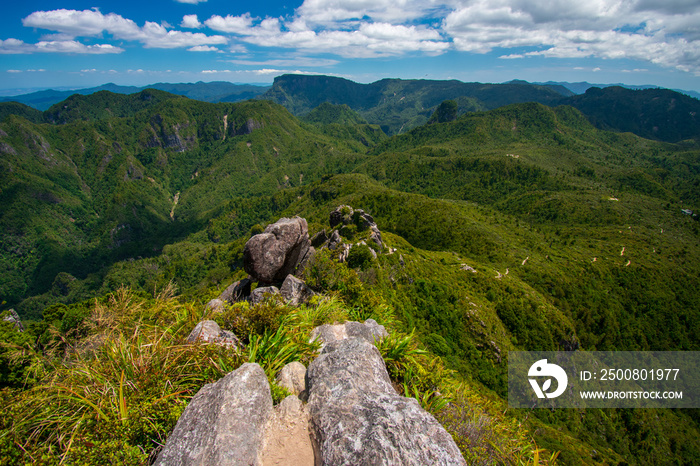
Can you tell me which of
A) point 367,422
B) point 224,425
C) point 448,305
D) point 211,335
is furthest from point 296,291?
point 448,305

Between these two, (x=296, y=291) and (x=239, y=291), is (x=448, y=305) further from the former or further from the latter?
(x=296, y=291)

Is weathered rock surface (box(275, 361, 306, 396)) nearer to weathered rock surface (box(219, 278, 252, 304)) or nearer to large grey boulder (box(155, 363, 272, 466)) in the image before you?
large grey boulder (box(155, 363, 272, 466))

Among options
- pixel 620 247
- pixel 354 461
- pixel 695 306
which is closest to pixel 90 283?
pixel 354 461

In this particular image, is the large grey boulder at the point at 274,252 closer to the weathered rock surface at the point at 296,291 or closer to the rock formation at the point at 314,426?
the weathered rock surface at the point at 296,291

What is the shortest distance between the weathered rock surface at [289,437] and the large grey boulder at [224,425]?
0.22m

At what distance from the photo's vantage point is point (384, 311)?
518 inches

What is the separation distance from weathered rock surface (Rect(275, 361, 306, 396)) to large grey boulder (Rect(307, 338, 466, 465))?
31cm

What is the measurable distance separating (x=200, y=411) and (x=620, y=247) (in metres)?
113

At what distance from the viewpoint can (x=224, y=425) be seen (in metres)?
5.13

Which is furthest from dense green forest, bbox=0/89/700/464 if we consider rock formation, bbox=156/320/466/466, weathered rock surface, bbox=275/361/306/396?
rock formation, bbox=156/320/466/466

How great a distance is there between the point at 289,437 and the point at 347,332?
4.35m

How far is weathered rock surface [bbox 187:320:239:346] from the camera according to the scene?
7541 mm

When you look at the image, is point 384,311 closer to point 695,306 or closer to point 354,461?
point 354,461

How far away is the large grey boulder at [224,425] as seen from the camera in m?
4.75
